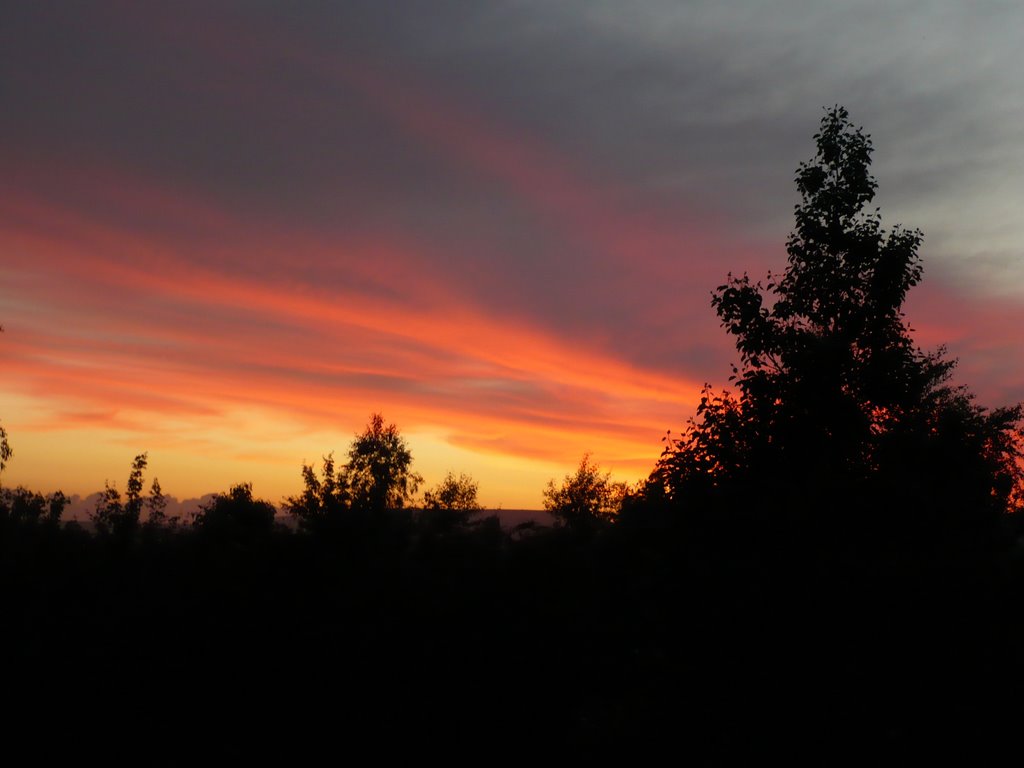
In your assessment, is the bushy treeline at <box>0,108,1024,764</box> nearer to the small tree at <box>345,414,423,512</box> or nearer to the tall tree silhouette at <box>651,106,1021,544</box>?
the tall tree silhouette at <box>651,106,1021,544</box>

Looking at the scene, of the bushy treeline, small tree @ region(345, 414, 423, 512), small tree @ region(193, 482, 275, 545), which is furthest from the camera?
small tree @ region(345, 414, 423, 512)

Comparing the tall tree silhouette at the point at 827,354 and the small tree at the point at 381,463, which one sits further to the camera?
the small tree at the point at 381,463

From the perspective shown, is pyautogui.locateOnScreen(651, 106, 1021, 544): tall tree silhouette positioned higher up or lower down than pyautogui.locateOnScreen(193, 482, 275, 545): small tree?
higher up

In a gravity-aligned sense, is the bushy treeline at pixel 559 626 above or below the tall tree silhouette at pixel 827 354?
below

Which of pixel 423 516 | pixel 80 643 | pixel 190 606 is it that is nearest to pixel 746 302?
pixel 423 516

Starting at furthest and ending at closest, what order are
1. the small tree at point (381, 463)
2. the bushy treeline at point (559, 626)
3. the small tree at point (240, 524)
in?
the small tree at point (381, 463) → the small tree at point (240, 524) → the bushy treeline at point (559, 626)

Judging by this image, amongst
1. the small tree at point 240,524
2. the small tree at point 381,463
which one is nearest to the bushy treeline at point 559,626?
the small tree at point 240,524

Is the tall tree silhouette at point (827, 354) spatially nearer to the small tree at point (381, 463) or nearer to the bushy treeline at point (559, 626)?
the bushy treeline at point (559, 626)

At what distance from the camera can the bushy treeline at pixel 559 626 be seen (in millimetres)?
13242

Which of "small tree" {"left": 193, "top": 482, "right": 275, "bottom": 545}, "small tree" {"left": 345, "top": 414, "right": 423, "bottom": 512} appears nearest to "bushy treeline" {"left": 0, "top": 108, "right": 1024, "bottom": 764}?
"small tree" {"left": 193, "top": 482, "right": 275, "bottom": 545}

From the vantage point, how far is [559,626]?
58.2 feet

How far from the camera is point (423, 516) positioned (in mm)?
22578

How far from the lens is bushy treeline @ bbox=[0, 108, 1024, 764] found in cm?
1324

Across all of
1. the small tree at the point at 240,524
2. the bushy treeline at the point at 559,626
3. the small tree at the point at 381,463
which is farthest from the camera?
the small tree at the point at 381,463
